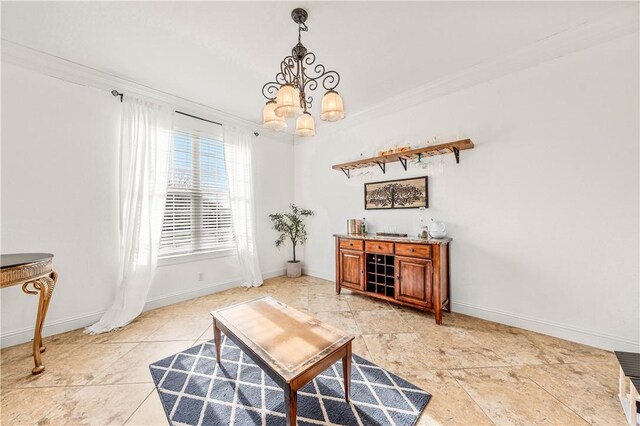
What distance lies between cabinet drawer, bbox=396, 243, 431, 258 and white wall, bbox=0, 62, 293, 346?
330 cm

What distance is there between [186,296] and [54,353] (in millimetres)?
1397

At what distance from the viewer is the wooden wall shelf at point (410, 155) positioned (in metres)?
2.79

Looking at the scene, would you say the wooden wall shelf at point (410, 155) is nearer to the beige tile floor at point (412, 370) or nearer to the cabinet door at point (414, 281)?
the cabinet door at point (414, 281)

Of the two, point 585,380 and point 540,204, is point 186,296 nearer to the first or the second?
point 585,380

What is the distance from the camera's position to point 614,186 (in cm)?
214

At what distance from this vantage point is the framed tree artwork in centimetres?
327

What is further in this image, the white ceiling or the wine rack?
the wine rack

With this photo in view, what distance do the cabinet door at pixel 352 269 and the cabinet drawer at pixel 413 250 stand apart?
1.90 feet

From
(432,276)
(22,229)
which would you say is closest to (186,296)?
(22,229)

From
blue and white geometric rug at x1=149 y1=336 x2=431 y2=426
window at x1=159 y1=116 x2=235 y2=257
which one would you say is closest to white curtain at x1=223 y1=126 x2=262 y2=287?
window at x1=159 y1=116 x2=235 y2=257

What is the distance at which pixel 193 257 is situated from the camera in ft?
11.8

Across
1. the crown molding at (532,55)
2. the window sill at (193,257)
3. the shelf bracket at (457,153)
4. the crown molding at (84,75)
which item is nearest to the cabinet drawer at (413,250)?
the shelf bracket at (457,153)

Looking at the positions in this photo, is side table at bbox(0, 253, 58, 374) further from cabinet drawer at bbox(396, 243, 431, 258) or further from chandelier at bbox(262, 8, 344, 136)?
cabinet drawer at bbox(396, 243, 431, 258)

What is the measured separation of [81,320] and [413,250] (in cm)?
389
